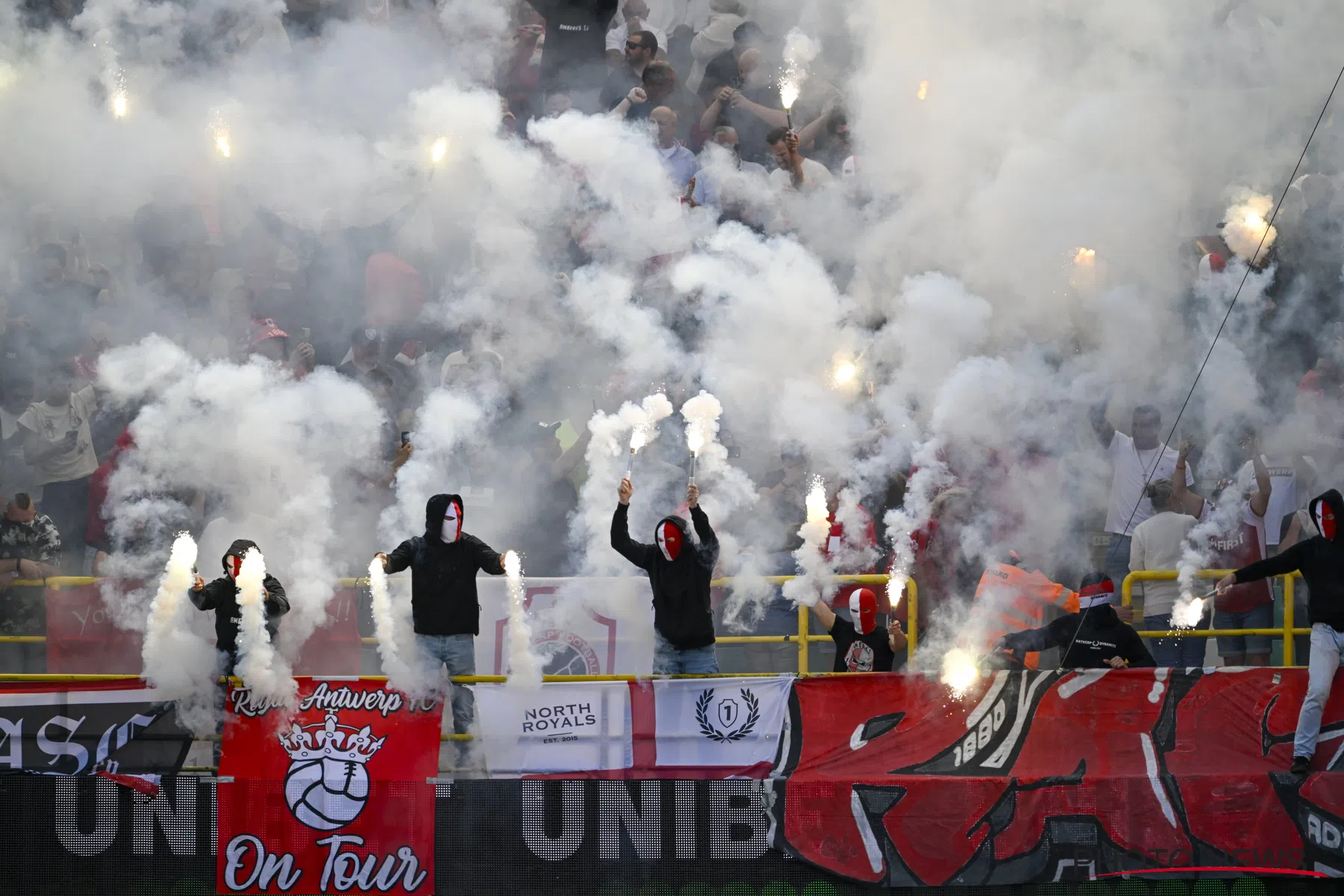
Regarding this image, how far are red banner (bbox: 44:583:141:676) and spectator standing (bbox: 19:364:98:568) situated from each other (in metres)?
0.95

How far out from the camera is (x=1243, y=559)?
844 centimetres

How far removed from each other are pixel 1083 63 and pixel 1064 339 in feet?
6.41

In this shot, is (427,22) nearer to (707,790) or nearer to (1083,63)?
(1083,63)

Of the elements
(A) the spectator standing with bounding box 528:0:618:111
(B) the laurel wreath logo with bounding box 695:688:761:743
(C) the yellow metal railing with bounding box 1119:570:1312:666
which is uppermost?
(A) the spectator standing with bounding box 528:0:618:111

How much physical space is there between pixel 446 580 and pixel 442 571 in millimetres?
59

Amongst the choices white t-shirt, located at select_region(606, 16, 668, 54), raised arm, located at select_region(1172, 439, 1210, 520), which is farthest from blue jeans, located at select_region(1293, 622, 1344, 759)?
white t-shirt, located at select_region(606, 16, 668, 54)

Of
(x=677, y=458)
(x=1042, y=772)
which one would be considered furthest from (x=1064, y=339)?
(x=1042, y=772)

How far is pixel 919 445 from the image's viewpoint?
9.03 meters

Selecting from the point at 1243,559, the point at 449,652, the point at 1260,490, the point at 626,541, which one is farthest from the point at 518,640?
the point at 1260,490

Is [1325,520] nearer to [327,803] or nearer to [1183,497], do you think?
[1183,497]

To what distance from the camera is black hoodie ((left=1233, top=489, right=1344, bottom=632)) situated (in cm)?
701

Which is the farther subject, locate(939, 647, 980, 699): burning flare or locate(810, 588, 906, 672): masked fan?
locate(810, 588, 906, 672): masked fan

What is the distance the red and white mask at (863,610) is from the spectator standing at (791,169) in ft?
10.9

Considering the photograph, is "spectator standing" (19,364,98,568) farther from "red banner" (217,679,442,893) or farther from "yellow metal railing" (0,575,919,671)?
"red banner" (217,679,442,893)
